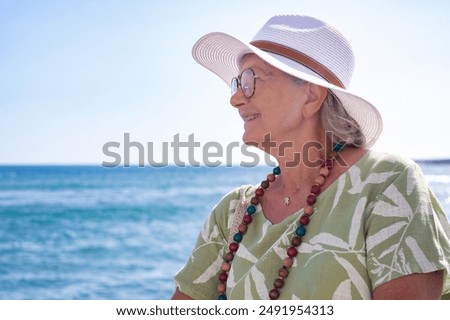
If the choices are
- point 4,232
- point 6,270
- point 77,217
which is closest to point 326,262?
point 6,270

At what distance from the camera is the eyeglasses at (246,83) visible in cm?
256

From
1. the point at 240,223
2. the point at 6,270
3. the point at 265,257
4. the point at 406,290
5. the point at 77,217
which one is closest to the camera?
the point at 406,290

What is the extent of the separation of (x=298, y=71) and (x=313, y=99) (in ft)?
0.40

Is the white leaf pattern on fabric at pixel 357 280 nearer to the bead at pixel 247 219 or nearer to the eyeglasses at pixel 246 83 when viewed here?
the bead at pixel 247 219

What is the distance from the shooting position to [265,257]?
2.41 m

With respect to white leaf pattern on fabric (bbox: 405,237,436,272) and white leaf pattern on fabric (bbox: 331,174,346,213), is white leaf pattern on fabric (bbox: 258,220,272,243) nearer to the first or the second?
white leaf pattern on fabric (bbox: 331,174,346,213)

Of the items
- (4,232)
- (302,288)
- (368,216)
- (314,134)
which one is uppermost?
(314,134)

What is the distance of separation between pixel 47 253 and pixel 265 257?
51.0 feet

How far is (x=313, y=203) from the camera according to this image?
240 centimetres

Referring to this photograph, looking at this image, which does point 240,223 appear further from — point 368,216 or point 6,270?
point 6,270

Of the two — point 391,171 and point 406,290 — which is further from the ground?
point 391,171

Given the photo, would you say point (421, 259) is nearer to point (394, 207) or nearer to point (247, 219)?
point (394, 207)

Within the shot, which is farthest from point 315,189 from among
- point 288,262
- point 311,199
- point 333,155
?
point 288,262

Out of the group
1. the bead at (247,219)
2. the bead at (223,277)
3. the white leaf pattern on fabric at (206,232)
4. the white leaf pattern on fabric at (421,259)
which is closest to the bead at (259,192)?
the bead at (247,219)
